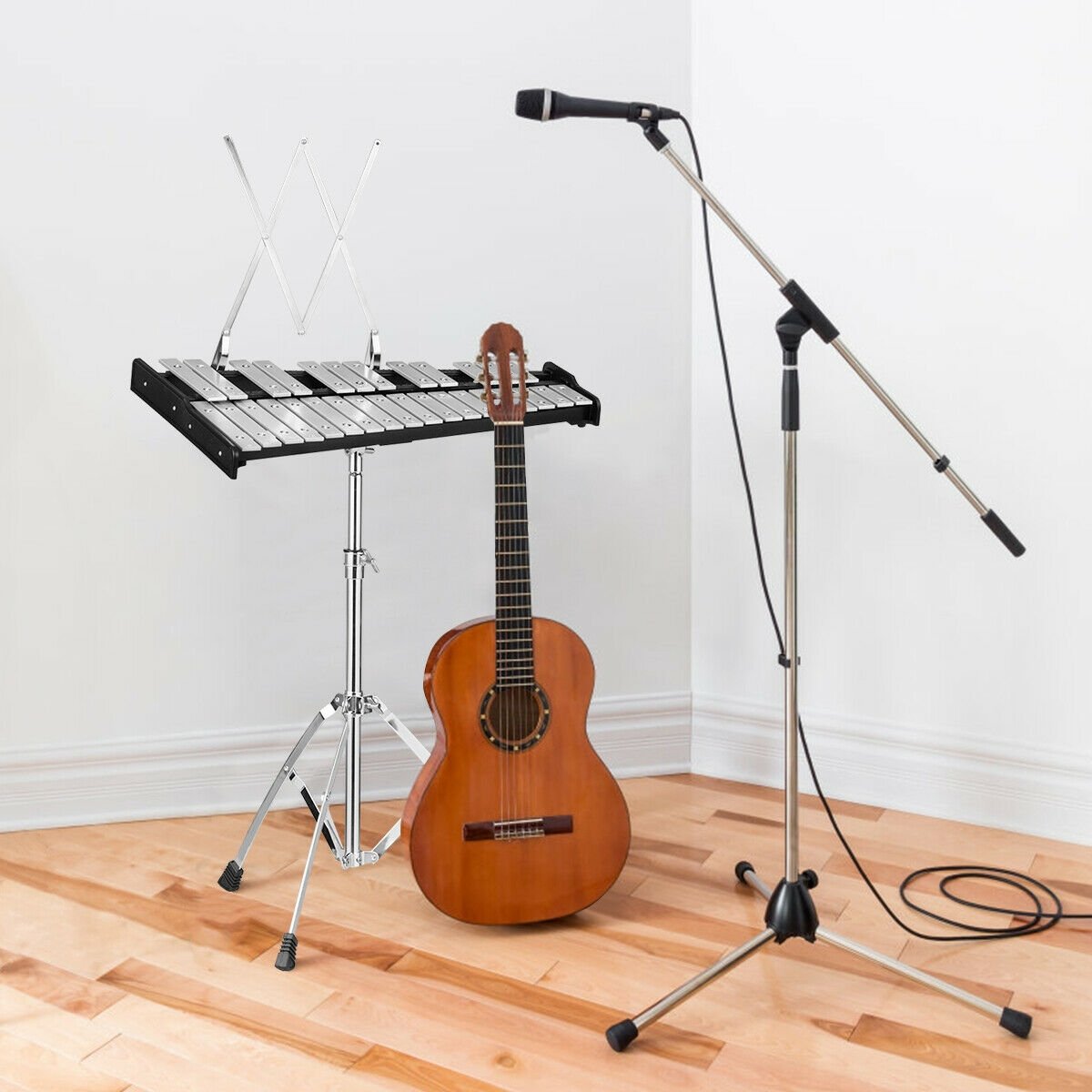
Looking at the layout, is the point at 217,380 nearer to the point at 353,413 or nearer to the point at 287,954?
the point at 353,413

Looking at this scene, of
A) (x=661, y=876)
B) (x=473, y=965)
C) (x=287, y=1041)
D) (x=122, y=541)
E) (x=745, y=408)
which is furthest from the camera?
(x=745, y=408)

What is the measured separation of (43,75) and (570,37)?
103 centimetres

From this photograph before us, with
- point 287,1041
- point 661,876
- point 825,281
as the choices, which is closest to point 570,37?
point 825,281

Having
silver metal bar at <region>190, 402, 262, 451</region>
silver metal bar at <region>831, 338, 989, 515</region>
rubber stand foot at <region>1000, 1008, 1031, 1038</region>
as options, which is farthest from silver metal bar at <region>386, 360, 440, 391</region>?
rubber stand foot at <region>1000, 1008, 1031, 1038</region>

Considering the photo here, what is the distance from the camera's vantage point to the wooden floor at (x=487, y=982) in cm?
151

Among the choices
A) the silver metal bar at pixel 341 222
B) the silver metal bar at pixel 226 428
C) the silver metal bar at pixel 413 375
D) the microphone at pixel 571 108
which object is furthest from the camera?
the silver metal bar at pixel 341 222

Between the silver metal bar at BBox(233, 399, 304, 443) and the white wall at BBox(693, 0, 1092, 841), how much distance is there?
1.13 metres

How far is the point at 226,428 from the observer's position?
65.6 inches

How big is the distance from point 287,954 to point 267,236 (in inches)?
48.5

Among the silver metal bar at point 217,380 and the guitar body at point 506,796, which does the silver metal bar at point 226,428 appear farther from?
the guitar body at point 506,796

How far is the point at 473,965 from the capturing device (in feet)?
5.80

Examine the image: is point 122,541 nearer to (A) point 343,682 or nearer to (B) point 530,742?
(A) point 343,682

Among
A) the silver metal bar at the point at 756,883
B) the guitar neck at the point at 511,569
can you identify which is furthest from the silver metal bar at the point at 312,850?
the silver metal bar at the point at 756,883

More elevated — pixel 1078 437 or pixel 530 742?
pixel 1078 437
